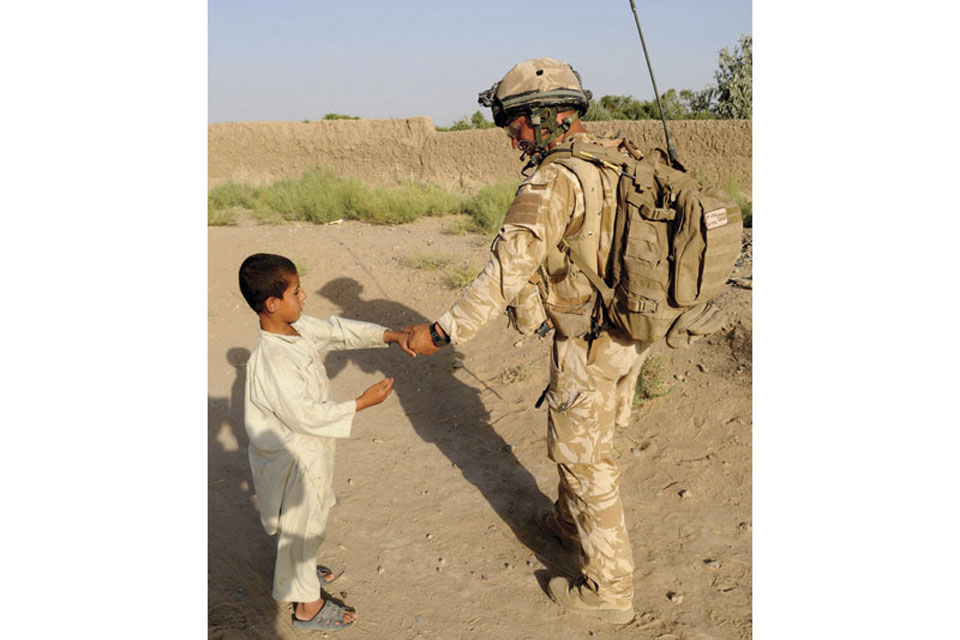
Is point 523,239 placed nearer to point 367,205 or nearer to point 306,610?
point 306,610

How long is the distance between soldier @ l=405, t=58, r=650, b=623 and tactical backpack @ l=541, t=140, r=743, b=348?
0.06 metres

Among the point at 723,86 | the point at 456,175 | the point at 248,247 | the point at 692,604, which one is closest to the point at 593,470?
the point at 692,604

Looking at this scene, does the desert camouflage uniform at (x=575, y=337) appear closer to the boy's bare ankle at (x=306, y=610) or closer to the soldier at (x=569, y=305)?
the soldier at (x=569, y=305)

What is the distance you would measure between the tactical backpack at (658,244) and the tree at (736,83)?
11220mm

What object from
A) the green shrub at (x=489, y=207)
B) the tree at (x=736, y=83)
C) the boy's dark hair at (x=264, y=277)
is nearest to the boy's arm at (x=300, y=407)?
the boy's dark hair at (x=264, y=277)

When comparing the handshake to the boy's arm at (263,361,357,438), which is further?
the handshake

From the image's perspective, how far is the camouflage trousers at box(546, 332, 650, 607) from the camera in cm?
258

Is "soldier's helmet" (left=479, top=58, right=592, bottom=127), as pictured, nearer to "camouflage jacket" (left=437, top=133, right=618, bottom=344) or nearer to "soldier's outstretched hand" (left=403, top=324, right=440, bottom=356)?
"camouflage jacket" (left=437, top=133, right=618, bottom=344)

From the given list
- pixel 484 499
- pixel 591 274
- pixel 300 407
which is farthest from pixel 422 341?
pixel 484 499

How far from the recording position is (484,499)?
368 centimetres

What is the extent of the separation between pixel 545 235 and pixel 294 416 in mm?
1062

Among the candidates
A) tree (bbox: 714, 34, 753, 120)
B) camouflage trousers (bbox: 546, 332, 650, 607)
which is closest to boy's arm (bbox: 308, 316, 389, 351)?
camouflage trousers (bbox: 546, 332, 650, 607)

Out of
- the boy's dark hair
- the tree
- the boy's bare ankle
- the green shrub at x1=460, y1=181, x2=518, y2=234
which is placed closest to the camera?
the boy's dark hair

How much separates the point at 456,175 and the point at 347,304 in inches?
242
